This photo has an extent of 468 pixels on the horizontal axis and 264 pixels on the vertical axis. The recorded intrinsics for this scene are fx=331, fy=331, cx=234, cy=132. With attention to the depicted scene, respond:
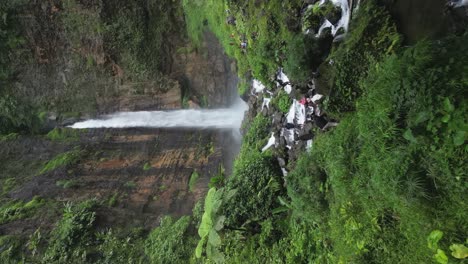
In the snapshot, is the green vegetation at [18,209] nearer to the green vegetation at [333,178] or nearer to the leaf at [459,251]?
the green vegetation at [333,178]

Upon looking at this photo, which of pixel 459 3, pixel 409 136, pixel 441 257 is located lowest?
pixel 441 257

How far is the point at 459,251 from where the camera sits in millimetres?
2369

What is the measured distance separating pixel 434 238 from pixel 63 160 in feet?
36.9

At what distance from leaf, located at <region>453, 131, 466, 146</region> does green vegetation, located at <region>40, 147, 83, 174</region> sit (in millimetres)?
11119

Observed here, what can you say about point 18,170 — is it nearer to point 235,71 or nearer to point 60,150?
point 60,150

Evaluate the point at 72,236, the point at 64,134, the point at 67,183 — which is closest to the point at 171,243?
the point at 72,236

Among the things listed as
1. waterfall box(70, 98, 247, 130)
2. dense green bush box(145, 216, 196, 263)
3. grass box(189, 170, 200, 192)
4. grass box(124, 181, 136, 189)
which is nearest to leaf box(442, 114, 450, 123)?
dense green bush box(145, 216, 196, 263)

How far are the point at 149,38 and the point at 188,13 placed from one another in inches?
71.7

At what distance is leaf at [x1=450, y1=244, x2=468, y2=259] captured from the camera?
2.36 metres

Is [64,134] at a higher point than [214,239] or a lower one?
lower

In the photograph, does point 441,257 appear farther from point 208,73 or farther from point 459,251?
point 208,73

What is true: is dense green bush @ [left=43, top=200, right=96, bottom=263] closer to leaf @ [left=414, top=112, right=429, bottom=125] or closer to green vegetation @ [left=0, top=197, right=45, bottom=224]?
green vegetation @ [left=0, top=197, right=45, bottom=224]

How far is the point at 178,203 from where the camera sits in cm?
909

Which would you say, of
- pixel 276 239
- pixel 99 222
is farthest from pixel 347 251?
pixel 99 222
